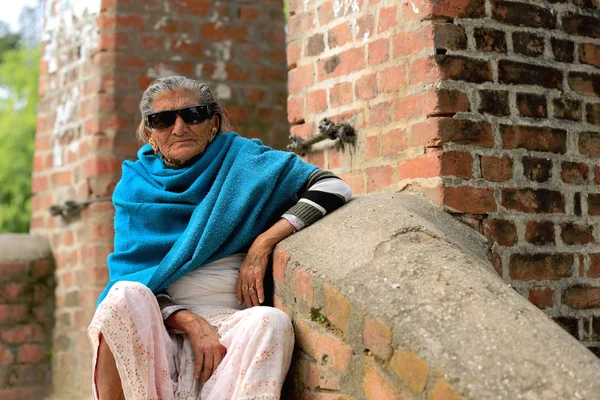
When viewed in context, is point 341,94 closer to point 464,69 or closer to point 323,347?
point 464,69

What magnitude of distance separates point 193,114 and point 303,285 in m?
0.82

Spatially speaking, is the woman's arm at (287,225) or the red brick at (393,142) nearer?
the woman's arm at (287,225)

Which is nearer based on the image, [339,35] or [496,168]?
[496,168]

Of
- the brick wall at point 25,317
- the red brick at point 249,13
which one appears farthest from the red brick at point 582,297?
the brick wall at point 25,317

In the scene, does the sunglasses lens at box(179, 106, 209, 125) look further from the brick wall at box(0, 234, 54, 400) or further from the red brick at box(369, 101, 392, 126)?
the brick wall at box(0, 234, 54, 400)

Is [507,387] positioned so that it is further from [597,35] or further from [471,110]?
[597,35]

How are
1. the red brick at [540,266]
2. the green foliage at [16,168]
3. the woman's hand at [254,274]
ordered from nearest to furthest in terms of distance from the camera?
the woman's hand at [254,274]
the red brick at [540,266]
the green foliage at [16,168]

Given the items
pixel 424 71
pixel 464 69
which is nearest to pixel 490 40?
pixel 464 69

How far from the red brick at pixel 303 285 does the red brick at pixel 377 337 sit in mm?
327

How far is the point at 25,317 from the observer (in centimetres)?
591

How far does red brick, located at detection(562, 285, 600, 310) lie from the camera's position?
3361 mm

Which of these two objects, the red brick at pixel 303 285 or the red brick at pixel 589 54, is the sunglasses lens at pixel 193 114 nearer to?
the red brick at pixel 303 285

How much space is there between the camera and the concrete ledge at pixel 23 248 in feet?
19.2

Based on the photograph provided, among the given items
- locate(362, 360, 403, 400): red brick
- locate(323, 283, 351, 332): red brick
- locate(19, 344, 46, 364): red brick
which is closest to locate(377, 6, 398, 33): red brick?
locate(323, 283, 351, 332): red brick
